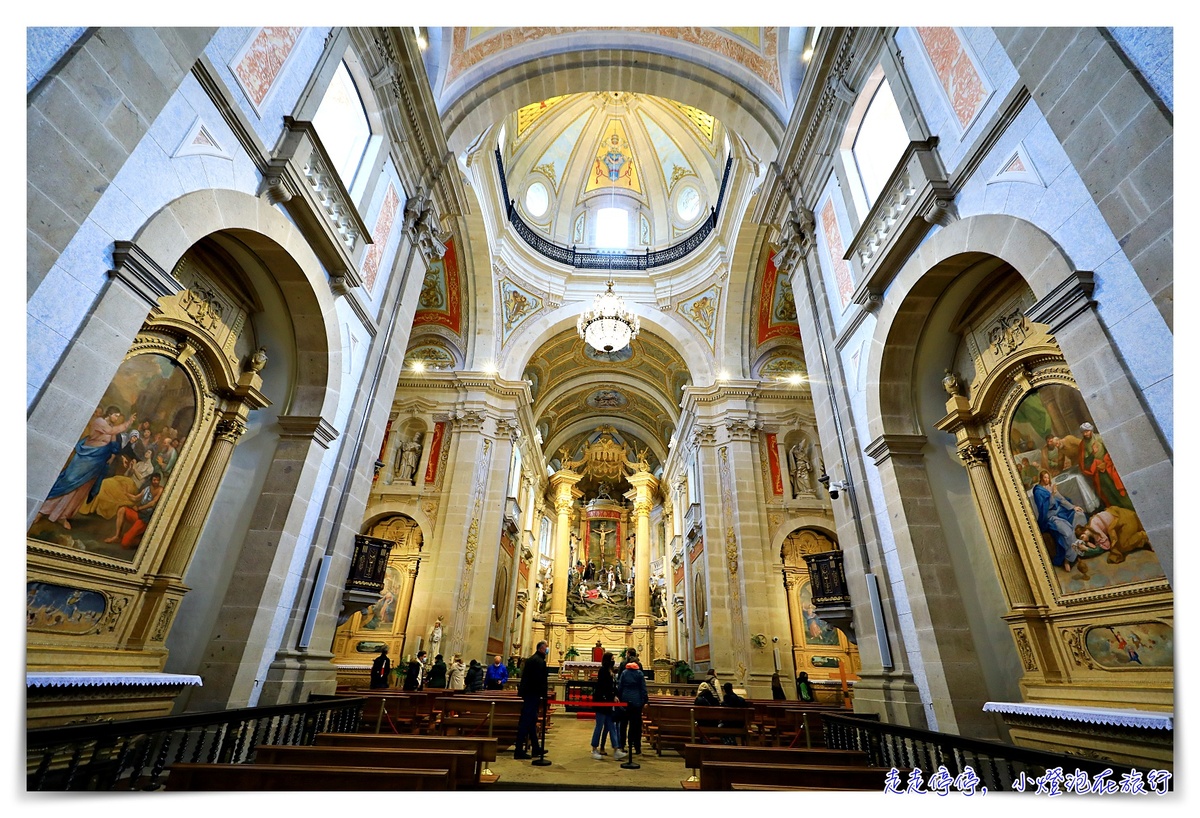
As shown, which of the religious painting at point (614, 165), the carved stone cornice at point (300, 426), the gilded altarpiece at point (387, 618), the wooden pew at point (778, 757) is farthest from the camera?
the religious painting at point (614, 165)

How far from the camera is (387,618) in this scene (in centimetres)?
1199

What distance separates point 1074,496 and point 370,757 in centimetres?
558

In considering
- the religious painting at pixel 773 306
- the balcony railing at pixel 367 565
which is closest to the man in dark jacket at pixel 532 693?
the balcony railing at pixel 367 565

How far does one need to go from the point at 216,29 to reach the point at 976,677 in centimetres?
816

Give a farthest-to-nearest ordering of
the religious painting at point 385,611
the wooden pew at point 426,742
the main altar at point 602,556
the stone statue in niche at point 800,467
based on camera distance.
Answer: the main altar at point 602,556 → the stone statue in niche at point 800,467 → the religious painting at point 385,611 → the wooden pew at point 426,742

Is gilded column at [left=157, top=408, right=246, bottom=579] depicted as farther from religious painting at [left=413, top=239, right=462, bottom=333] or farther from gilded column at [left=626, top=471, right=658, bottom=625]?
gilded column at [left=626, top=471, right=658, bottom=625]

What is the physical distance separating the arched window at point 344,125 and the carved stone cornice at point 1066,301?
21.3 feet

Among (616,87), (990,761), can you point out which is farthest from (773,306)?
(990,761)

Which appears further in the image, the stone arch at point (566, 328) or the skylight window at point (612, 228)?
the skylight window at point (612, 228)

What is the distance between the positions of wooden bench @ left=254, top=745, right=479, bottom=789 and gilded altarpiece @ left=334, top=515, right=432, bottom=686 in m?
8.52

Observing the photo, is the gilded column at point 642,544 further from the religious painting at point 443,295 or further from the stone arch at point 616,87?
the stone arch at point 616,87

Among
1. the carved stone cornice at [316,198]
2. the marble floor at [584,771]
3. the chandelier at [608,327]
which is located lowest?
the marble floor at [584,771]

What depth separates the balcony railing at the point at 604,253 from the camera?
52.2 ft

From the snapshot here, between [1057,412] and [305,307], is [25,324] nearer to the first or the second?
[305,307]
